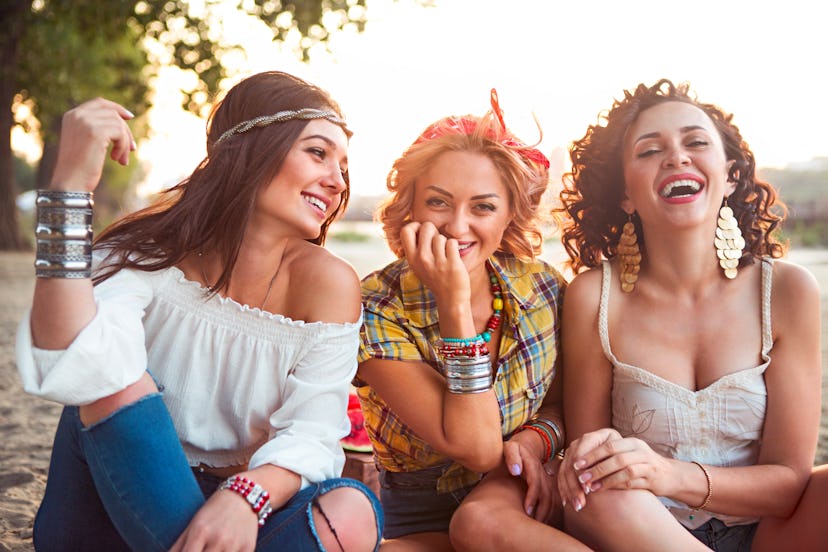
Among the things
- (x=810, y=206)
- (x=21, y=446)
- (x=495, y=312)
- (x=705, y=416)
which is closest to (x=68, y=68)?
(x=21, y=446)

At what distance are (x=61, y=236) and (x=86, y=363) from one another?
1.15 ft

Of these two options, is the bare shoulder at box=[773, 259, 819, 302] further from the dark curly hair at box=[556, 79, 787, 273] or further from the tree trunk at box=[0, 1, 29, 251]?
the tree trunk at box=[0, 1, 29, 251]

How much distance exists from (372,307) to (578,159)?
1088 mm

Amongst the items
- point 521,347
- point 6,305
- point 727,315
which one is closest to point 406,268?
point 521,347

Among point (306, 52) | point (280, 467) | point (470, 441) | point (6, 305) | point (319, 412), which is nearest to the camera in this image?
point (280, 467)

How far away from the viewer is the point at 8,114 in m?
15.3

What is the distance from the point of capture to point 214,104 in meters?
2.81

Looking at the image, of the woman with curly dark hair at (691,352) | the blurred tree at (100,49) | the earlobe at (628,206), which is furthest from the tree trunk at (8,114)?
the woman with curly dark hair at (691,352)

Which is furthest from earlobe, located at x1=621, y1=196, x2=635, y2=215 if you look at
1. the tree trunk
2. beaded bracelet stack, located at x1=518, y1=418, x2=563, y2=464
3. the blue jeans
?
the tree trunk

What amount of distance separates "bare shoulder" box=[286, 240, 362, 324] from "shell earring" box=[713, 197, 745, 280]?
4.32ft

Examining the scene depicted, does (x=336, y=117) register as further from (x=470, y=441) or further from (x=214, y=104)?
(x=470, y=441)

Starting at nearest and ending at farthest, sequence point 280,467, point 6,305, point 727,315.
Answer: point 280,467 → point 727,315 → point 6,305

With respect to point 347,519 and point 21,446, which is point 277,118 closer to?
point 347,519

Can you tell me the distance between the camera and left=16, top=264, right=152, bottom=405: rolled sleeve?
6.76 ft
